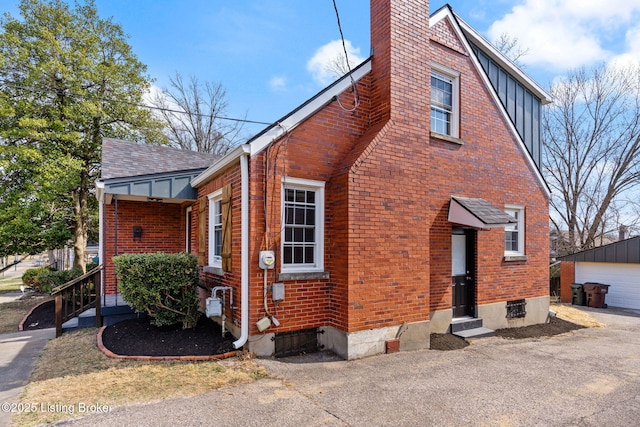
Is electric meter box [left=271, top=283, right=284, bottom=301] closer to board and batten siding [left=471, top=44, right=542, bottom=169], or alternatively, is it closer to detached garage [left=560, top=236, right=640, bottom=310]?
board and batten siding [left=471, top=44, right=542, bottom=169]

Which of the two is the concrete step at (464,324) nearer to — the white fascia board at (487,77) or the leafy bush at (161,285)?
the white fascia board at (487,77)

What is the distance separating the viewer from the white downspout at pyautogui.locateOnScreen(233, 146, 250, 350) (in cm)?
578

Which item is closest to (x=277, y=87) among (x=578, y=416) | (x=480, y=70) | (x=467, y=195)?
(x=480, y=70)

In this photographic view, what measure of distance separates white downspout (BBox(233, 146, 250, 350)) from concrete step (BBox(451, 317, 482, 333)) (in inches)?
183

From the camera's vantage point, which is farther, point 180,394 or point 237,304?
point 237,304

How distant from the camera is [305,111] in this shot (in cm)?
627

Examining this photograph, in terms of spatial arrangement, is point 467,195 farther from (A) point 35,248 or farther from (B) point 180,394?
(A) point 35,248

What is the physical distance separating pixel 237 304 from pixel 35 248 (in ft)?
42.5

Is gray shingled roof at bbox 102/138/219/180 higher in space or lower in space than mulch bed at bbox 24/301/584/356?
higher

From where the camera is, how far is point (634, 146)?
65.4 feet

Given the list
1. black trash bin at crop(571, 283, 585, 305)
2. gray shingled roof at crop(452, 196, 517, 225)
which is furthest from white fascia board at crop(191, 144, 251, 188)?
black trash bin at crop(571, 283, 585, 305)

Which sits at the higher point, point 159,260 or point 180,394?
point 159,260

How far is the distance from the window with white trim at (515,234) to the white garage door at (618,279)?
781cm

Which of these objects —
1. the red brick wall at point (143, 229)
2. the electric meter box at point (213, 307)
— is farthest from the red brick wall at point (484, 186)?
the red brick wall at point (143, 229)
